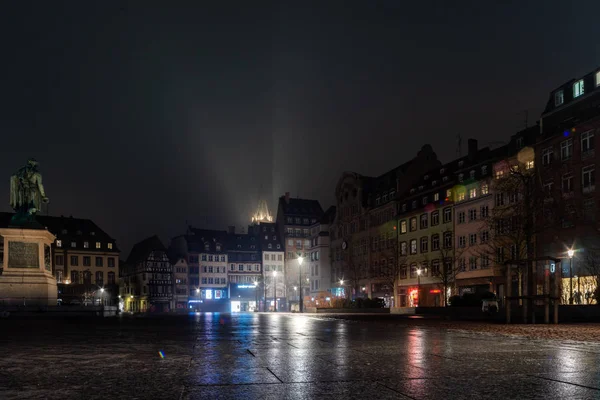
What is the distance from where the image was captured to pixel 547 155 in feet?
192

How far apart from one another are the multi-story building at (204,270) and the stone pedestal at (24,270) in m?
97.2

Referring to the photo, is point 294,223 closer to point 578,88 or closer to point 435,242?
point 435,242

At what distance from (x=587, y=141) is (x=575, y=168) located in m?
2.61

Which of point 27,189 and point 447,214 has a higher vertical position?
point 27,189

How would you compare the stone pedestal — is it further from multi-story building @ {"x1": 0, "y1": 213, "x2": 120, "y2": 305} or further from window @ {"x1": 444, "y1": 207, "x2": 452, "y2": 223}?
multi-story building @ {"x1": 0, "y1": 213, "x2": 120, "y2": 305}

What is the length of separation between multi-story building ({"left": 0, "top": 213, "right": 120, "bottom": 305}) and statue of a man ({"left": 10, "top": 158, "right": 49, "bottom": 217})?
8231 cm

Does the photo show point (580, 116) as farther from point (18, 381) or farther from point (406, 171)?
point (18, 381)

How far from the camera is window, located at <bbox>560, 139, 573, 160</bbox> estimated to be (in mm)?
55000

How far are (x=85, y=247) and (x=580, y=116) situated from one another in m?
101

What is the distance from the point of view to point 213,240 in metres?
140

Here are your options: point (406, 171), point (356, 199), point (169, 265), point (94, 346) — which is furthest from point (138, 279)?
point (94, 346)

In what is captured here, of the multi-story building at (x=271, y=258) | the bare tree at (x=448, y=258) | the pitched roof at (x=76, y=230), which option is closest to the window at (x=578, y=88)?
the bare tree at (x=448, y=258)

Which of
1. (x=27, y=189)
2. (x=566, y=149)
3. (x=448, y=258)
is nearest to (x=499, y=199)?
(x=566, y=149)

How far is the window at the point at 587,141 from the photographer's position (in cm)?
5228
